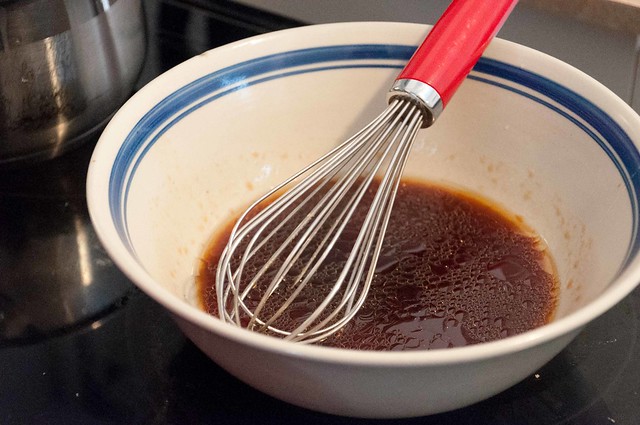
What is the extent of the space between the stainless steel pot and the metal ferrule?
0.24 meters

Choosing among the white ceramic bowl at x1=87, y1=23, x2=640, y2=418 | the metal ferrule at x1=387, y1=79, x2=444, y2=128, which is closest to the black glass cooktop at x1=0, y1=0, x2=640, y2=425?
the white ceramic bowl at x1=87, y1=23, x2=640, y2=418

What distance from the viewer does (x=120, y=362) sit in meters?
0.49

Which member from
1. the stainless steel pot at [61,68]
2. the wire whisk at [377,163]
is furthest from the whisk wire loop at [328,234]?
the stainless steel pot at [61,68]

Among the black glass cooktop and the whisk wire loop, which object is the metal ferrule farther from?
the black glass cooktop

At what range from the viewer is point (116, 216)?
0.44 meters

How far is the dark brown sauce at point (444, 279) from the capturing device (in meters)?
0.49

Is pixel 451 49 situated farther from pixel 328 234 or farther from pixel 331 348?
pixel 331 348

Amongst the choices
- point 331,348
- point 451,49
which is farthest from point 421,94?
point 331,348

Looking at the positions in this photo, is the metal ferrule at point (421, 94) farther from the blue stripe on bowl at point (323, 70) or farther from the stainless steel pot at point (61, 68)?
the stainless steel pot at point (61, 68)

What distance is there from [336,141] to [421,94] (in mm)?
129

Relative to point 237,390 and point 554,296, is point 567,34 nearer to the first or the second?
point 554,296

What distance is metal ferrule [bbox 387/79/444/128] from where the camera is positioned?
0.52 meters

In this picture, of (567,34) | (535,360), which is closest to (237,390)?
(535,360)

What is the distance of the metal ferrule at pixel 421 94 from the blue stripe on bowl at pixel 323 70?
7 cm
